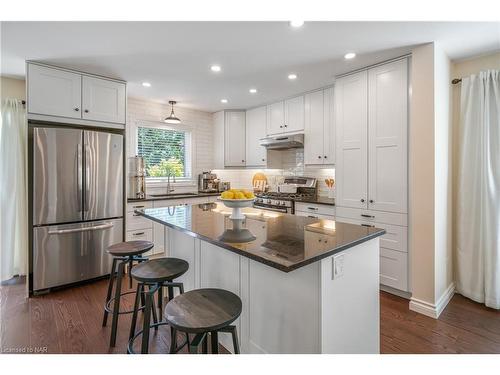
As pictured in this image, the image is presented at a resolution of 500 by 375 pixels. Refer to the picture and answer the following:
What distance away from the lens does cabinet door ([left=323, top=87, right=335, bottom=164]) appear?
12.0 feet

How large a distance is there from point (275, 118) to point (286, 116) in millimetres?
236

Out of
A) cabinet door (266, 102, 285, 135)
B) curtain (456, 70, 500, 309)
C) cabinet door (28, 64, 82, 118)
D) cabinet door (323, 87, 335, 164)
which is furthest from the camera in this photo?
cabinet door (266, 102, 285, 135)

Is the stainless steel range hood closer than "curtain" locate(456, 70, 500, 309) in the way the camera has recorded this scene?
No

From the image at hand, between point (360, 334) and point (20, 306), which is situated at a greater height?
point (360, 334)

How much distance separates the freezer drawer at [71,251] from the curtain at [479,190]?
3901 millimetres

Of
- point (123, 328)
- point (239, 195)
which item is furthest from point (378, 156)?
point (123, 328)

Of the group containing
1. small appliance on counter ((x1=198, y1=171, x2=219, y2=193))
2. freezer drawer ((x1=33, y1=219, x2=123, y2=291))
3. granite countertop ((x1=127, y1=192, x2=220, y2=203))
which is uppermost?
small appliance on counter ((x1=198, y1=171, x2=219, y2=193))

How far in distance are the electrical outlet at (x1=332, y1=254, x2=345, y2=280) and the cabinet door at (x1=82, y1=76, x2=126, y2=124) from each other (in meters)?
3.12

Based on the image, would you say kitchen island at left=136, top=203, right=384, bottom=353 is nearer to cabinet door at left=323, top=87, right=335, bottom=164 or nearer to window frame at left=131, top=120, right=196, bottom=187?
cabinet door at left=323, top=87, right=335, bottom=164

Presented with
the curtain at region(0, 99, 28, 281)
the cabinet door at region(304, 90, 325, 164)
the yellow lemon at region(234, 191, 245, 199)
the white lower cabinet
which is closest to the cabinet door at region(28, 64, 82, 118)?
the curtain at region(0, 99, 28, 281)

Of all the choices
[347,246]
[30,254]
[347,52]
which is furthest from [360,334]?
[30,254]

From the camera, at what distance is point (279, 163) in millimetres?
4758
